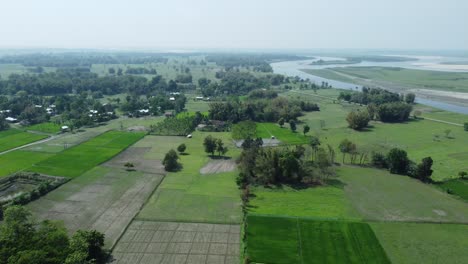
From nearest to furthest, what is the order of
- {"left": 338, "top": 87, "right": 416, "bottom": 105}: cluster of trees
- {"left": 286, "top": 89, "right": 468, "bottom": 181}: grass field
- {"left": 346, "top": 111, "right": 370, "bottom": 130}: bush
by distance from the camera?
{"left": 286, "top": 89, "right": 468, "bottom": 181}: grass field < {"left": 346, "top": 111, "right": 370, "bottom": 130}: bush < {"left": 338, "top": 87, "right": 416, "bottom": 105}: cluster of trees

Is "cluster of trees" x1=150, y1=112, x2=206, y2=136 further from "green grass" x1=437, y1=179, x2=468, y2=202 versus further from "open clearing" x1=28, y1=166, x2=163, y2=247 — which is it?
"green grass" x1=437, y1=179, x2=468, y2=202

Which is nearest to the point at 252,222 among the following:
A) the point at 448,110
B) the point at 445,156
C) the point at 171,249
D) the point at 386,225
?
the point at 171,249

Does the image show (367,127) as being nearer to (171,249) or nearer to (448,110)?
(448,110)

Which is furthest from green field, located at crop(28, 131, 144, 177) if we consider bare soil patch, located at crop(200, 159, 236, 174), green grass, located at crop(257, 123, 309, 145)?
green grass, located at crop(257, 123, 309, 145)

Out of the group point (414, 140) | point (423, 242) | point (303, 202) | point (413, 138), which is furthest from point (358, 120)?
point (423, 242)

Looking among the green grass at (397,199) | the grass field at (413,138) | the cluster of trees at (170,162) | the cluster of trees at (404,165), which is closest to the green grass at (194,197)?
the cluster of trees at (170,162)

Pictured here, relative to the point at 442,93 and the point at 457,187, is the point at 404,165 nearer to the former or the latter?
the point at 457,187
